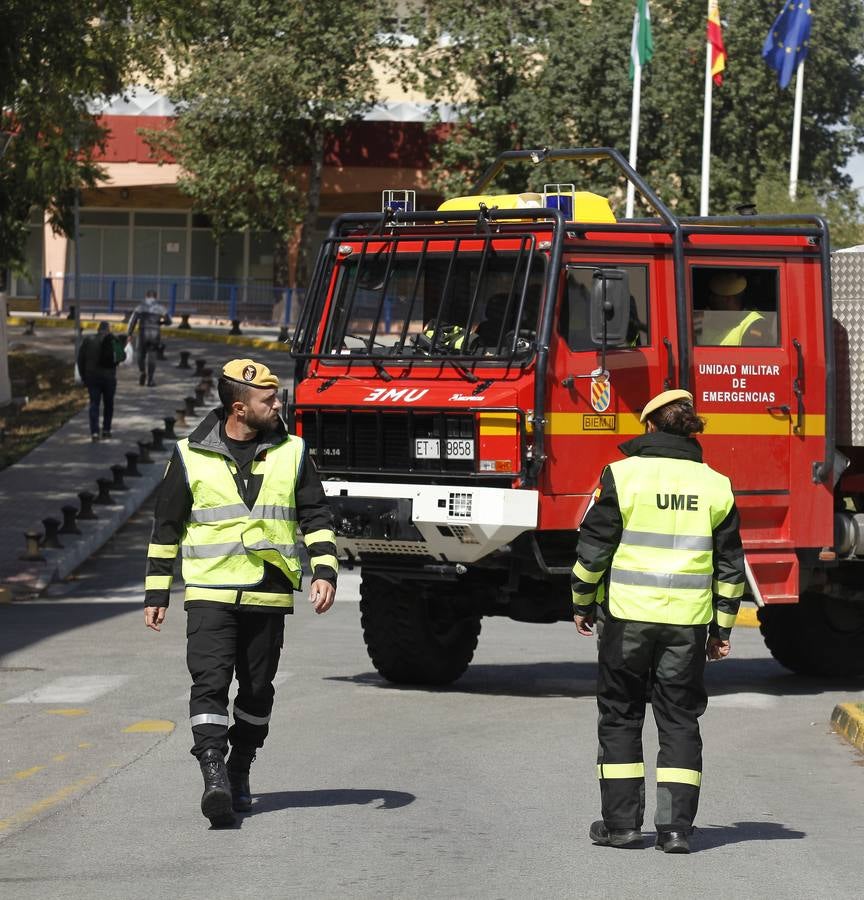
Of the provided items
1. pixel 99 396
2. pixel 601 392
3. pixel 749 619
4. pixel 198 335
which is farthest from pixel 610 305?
pixel 198 335

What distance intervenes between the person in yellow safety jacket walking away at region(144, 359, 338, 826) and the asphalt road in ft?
1.75

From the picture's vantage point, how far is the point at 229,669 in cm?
746

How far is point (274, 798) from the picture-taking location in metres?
8.17

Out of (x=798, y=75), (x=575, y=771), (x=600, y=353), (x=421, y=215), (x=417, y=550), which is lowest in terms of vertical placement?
(x=575, y=771)

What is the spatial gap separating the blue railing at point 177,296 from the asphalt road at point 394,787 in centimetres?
3562

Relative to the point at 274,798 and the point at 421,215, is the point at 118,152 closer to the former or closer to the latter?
the point at 421,215

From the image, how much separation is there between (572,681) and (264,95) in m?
30.5

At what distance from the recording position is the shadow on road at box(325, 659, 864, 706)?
12406mm

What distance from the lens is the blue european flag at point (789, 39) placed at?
1420 inches

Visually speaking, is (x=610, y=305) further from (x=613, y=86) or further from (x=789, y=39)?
(x=613, y=86)

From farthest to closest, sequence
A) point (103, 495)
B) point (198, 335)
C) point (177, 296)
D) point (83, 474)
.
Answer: point (177, 296)
point (198, 335)
point (83, 474)
point (103, 495)

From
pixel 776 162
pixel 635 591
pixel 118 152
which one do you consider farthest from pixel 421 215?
pixel 118 152

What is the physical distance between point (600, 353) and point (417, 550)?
5.45 ft

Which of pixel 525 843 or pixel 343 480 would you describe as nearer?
pixel 525 843
